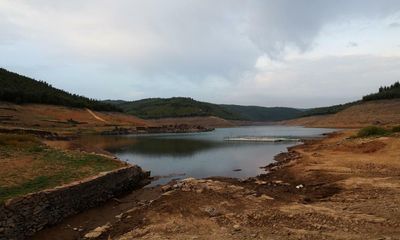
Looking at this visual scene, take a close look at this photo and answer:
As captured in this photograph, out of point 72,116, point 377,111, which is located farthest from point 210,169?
point 377,111

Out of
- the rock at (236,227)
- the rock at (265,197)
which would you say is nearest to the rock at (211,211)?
the rock at (236,227)

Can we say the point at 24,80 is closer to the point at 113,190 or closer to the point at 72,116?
the point at 72,116

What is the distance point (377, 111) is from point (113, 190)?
101431 mm

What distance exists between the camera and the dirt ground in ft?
36.9

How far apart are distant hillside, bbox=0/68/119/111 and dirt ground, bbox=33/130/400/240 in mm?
72590

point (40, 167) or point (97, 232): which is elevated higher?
point (40, 167)

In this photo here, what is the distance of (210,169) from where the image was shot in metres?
28.8

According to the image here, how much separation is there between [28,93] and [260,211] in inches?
3437

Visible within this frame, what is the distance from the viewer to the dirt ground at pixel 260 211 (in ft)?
36.9

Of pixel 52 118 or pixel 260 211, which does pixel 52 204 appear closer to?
pixel 260 211

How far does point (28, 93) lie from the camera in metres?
90.2

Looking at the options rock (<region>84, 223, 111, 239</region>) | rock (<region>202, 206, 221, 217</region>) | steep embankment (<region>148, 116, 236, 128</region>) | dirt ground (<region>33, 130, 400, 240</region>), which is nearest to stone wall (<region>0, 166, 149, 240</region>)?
dirt ground (<region>33, 130, 400, 240</region>)

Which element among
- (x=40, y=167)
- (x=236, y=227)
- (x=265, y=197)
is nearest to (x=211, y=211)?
(x=236, y=227)

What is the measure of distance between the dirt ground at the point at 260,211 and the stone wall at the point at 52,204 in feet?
1.28
